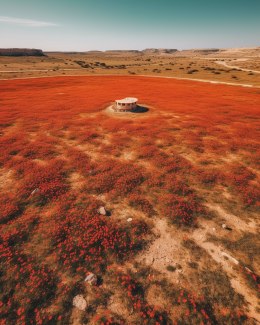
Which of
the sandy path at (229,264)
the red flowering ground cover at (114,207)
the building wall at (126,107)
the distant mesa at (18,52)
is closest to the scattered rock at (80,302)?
the red flowering ground cover at (114,207)

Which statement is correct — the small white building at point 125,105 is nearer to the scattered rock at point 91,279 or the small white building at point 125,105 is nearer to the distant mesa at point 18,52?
the scattered rock at point 91,279

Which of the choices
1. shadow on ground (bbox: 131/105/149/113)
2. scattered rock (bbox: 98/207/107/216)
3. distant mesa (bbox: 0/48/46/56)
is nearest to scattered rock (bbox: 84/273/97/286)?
scattered rock (bbox: 98/207/107/216)

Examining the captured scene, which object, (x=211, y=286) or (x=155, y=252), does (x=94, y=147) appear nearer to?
(x=155, y=252)

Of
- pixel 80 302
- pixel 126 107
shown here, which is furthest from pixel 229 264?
pixel 126 107

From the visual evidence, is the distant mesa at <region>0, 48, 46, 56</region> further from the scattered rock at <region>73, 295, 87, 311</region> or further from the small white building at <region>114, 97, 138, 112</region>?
the scattered rock at <region>73, 295, 87, 311</region>

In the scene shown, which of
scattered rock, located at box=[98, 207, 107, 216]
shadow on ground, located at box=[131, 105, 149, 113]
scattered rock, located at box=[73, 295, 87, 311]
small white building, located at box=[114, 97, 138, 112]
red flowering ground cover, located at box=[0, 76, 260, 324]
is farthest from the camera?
shadow on ground, located at box=[131, 105, 149, 113]

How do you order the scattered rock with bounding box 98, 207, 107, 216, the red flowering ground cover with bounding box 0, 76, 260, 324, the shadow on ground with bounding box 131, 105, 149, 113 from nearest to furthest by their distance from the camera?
the red flowering ground cover with bounding box 0, 76, 260, 324 < the scattered rock with bounding box 98, 207, 107, 216 < the shadow on ground with bounding box 131, 105, 149, 113

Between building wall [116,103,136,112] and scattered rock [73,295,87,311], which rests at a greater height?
scattered rock [73,295,87,311]

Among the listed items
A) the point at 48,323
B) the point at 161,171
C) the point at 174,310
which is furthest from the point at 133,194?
the point at 48,323
